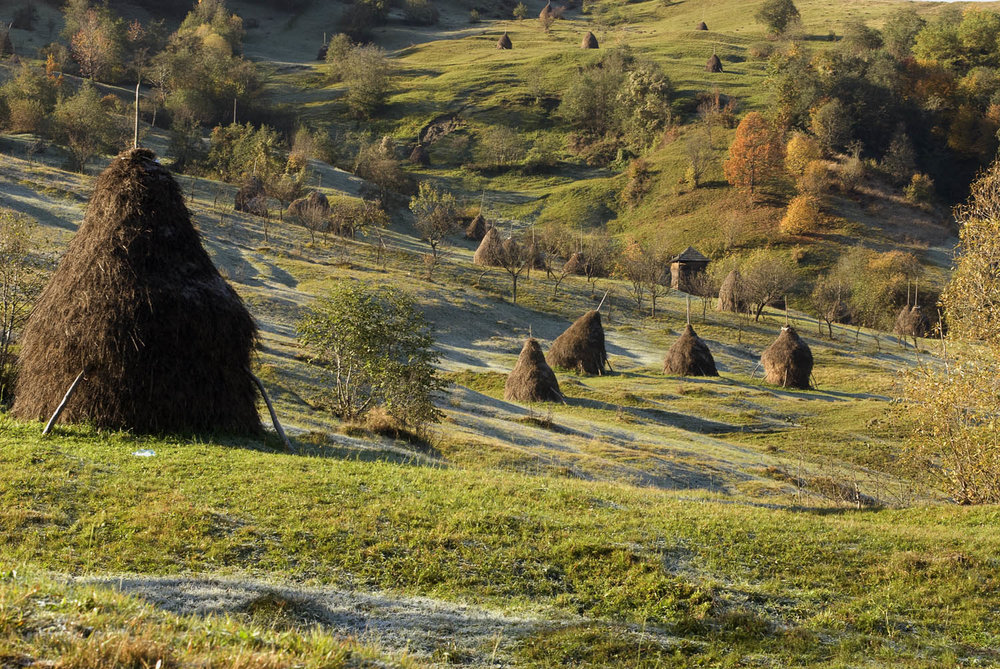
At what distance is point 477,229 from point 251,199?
1181 inches

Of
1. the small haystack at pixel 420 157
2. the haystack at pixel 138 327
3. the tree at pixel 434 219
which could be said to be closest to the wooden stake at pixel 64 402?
the haystack at pixel 138 327

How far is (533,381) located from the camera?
37.8m

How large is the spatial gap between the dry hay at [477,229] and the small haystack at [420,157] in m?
29.2

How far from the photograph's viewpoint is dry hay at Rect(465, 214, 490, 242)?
94.9m

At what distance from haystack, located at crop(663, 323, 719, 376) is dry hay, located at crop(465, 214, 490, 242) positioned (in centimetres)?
4923

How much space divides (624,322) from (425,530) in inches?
2277

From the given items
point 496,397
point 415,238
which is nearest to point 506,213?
point 415,238

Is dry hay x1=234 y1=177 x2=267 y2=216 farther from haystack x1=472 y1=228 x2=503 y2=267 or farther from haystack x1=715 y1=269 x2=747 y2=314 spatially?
haystack x1=715 y1=269 x2=747 y2=314

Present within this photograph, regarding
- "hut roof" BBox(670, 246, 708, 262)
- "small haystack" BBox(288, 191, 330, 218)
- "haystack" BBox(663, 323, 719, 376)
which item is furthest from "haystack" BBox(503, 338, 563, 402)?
"hut roof" BBox(670, 246, 708, 262)

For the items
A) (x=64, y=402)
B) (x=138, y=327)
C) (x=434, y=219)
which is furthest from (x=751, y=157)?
(x=64, y=402)

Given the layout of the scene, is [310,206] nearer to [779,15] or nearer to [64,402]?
[64,402]

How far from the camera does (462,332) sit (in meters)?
54.9

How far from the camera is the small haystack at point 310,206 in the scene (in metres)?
70.7

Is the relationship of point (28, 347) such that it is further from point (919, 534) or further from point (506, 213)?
point (506, 213)
